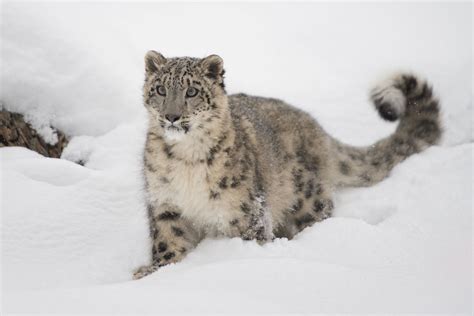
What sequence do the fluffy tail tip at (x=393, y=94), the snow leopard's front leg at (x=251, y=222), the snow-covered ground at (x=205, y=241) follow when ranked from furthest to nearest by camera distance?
the fluffy tail tip at (x=393, y=94) → the snow leopard's front leg at (x=251, y=222) → the snow-covered ground at (x=205, y=241)

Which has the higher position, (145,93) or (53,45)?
(53,45)

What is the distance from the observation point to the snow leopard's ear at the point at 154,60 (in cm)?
470

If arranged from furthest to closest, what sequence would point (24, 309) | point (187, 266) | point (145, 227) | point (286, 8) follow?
1. point (286, 8)
2. point (145, 227)
3. point (187, 266)
4. point (24, 309)

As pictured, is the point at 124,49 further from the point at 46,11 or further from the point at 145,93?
the point at 145,93

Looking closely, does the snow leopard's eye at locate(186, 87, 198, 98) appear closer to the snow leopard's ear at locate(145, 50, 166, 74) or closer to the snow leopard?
the snow leopard

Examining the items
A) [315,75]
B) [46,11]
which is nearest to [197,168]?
[46,11]

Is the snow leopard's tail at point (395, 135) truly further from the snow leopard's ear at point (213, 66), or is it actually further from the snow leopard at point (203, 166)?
the snow leopard's ear at point (213, 66)

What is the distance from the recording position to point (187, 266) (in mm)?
4164

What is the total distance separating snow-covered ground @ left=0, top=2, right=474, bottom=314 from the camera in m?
3.31

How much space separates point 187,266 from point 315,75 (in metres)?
6.44

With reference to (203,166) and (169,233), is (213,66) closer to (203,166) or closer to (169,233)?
(203,166)

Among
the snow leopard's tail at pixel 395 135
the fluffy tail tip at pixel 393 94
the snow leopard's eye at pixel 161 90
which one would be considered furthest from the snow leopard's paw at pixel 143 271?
the fluffy tail tip at pixel 393 94

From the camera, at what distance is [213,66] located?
4.69 meters

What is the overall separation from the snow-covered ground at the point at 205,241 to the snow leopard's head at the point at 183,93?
927mm
